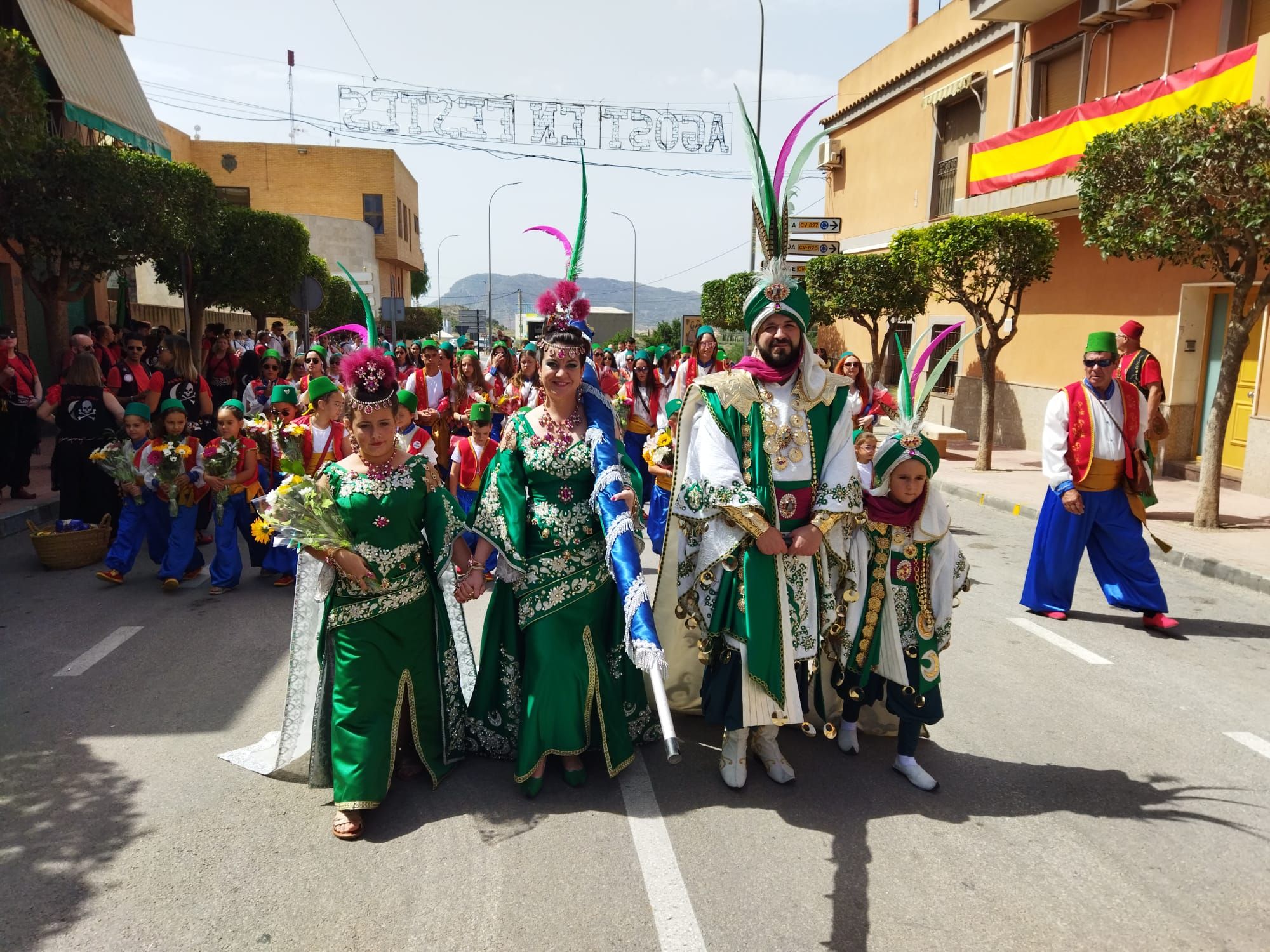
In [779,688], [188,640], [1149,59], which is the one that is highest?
[1149,59]

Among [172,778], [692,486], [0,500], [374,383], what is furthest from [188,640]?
[0,500]

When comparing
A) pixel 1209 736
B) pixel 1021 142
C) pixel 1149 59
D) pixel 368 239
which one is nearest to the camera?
pixel 1209 736

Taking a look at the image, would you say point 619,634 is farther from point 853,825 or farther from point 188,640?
point 188,640

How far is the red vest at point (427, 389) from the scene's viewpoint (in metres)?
9.59

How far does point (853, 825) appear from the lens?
3.70 metres

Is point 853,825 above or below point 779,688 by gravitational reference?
below

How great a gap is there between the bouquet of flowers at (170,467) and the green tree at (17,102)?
16.6ft

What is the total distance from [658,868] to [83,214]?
13.0 metres

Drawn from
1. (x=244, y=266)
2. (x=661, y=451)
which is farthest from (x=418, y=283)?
(x=661, y=451)

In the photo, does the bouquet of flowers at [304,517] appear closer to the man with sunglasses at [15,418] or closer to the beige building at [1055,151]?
the man with sunglasses at [15,418]

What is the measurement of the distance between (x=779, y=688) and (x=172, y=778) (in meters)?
2.68

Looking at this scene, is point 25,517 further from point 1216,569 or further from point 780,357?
point 1216,569

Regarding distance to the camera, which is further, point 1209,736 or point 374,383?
point 1209,736

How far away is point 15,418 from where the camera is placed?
1020 centimetres
